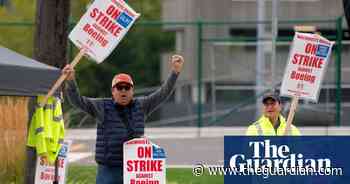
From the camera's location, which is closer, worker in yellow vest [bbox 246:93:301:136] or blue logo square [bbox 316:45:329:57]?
worker in yellow vest [bbox 246:93:301:136]

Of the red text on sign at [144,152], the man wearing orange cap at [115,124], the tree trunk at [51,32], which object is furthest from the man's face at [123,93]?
the tree trunk at [51,32]

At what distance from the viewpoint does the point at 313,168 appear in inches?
385

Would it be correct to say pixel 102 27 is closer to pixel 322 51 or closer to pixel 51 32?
pixel 322 51

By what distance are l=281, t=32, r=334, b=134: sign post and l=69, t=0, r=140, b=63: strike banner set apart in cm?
194

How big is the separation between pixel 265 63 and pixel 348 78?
3.54 meters

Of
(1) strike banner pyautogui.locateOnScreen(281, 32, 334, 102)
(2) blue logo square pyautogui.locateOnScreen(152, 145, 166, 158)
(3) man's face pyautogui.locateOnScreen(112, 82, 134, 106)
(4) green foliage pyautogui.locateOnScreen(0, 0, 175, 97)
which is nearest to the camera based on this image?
(3) man's face pyautogui.locateOnScreen(112, 82, 134, 106)

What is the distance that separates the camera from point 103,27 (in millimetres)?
9438

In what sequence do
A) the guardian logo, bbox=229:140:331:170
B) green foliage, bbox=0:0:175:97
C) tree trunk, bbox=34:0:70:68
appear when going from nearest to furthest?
1. the guardian logo, bbox=229:140:331:170
2. tree trunk, bbox=34:0:70:68
3. green foliage, bbox=0:0:175:97

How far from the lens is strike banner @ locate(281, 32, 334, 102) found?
34.4ft

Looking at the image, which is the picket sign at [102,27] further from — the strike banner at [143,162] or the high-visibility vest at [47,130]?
the strike banner at [143,162]

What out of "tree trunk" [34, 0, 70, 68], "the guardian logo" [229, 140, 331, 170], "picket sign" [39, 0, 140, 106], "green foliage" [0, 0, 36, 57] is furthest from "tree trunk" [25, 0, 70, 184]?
"green foliage" [0, 0, 36, 57]

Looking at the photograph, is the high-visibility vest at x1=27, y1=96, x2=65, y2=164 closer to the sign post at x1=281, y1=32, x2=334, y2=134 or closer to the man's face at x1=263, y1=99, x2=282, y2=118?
the man's face at x1=263, y1=99, x2=282, y2=118

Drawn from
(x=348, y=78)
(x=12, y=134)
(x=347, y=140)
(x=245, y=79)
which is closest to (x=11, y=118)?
(x=12, y=134)

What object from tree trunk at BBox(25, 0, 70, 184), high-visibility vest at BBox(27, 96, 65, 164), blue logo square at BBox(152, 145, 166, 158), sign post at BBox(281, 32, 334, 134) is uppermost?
tree trunk at BBox(25, 0, 70, 184)
